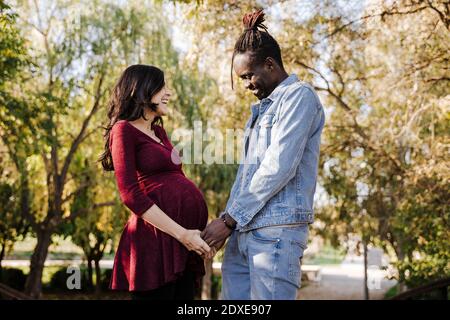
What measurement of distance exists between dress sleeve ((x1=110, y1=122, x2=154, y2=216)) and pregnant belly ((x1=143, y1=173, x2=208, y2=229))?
0.26ft

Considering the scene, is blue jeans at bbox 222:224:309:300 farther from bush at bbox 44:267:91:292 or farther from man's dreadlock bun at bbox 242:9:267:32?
bush at bbox 44:267:91:292

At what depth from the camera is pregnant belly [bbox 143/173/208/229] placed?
2.10 meters

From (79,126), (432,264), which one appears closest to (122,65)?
(79,126)

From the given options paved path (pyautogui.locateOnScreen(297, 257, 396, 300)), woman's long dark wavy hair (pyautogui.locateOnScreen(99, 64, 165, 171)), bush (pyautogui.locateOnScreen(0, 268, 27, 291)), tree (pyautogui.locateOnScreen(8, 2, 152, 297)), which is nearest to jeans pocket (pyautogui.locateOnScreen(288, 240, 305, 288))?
woman's long dark wavy hair (pyautogui.locateOnScreen(99, 64, 165, 171))

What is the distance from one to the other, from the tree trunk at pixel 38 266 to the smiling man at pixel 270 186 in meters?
11.3

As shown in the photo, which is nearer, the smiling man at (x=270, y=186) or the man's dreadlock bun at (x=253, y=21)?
the smiling man at (x=270, y=186)

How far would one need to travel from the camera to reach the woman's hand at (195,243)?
200 centimetres

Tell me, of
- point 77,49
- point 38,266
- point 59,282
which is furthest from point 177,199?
point 59,282

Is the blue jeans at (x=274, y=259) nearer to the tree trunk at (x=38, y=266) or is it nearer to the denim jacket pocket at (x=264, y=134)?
the denim jacket pocket at (x=264, y=134)

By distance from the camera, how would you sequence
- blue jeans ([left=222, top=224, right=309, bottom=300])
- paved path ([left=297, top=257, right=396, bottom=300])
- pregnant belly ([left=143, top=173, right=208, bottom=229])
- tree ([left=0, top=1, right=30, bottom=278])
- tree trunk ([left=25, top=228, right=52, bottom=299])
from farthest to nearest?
paved path ([left=297, top=257, right=396, bottom=300]) → tree trunk ([left=25, top=228, right=52, bottom=299]) → tree ([left=0, top=1, right=30, bottom=278]) → pregnant belly ([left=143, top=173, right=208, bottom=229]) → blue jeans ([left=222, top=224, right=309, bottom=300])

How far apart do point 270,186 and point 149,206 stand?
425mm

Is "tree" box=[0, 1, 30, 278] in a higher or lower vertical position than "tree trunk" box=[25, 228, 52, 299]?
higher

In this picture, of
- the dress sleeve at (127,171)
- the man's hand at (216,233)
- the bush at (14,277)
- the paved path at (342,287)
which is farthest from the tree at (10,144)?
the paved path at (342,287)
